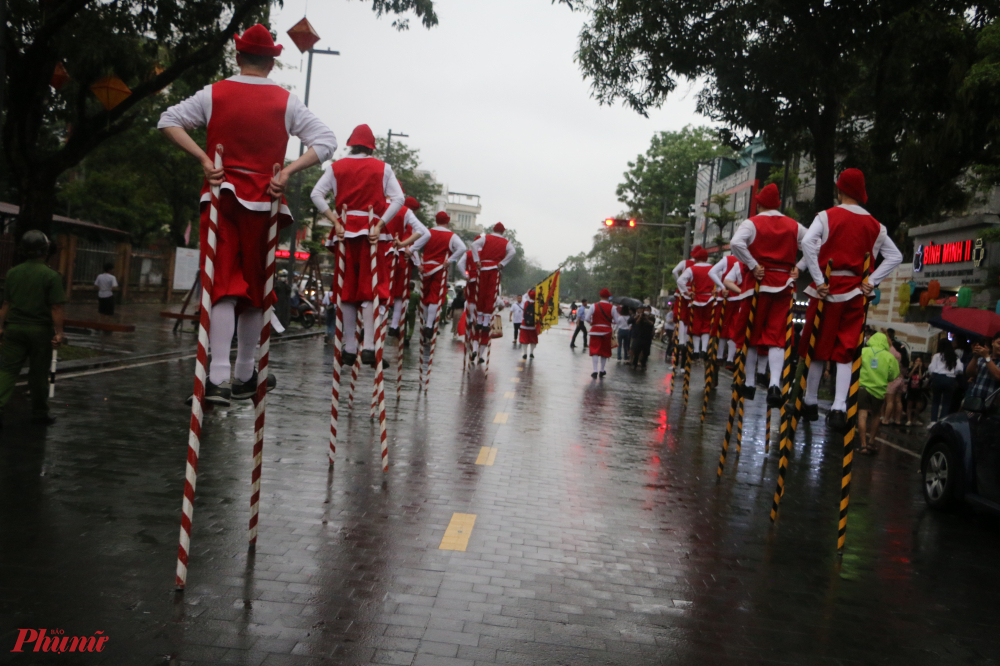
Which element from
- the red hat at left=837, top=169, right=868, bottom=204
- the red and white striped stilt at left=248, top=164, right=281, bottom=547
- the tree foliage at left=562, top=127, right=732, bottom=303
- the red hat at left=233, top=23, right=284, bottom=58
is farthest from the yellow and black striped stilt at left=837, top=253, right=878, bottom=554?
the tree foliage at left=562, top=127, right=732, bottom=303

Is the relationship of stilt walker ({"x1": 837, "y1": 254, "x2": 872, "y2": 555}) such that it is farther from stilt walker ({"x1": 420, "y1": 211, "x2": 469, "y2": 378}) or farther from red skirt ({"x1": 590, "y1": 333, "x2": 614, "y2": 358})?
red skirt ({"x1": 590, "y1": 333, "x2": 614, "y2": 358})

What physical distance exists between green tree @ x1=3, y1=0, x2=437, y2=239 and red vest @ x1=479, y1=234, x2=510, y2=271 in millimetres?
5818

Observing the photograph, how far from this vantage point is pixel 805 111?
19.7 metres

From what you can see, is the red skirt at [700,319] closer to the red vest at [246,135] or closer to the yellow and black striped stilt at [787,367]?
the yellow and black striped stilt at [787,367]

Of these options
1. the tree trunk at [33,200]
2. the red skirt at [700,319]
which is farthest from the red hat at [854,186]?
the tree trunk at [33,200]

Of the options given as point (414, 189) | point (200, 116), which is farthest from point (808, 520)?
point (414, 189)

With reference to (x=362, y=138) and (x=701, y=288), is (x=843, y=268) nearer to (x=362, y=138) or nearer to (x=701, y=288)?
(x=362, y=138)

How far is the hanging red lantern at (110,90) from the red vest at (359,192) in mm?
7365

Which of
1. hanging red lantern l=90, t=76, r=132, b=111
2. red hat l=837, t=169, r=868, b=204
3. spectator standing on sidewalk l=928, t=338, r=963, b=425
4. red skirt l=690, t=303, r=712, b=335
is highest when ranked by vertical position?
hanging red lantern l=90, t=76, r=132, b=111

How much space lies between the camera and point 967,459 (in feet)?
28.1

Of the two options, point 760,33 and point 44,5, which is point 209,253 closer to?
point 44,5

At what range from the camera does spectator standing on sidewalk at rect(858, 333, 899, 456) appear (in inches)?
515

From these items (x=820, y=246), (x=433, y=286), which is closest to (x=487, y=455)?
(x=820, y=246)

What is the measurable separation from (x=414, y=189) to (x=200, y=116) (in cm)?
5631
